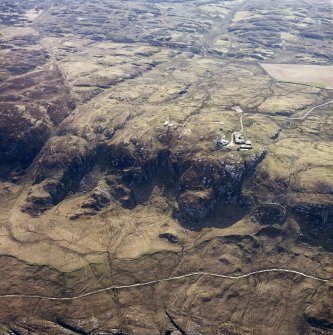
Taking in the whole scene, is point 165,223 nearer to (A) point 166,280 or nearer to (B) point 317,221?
(A) point 166,280

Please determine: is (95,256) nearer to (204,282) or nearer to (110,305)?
(110,305)

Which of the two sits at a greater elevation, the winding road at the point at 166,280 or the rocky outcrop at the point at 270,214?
the rocky outcrop at the point at 270,214

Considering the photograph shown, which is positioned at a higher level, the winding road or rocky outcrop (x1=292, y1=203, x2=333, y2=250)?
rocky outcrop (x1=292, y1=203, x2=333, y2=250)

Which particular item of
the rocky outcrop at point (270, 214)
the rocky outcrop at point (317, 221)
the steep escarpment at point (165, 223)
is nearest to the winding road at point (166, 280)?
the steep escarpment at point (165, 223)

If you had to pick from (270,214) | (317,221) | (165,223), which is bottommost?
(165,223)

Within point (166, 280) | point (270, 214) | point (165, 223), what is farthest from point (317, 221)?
point (166, 280)

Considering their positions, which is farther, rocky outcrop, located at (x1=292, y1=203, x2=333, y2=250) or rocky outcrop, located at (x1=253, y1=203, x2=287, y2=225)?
rocky outcrop, located at (x1=253, y1=203, x2=287, y2=225)

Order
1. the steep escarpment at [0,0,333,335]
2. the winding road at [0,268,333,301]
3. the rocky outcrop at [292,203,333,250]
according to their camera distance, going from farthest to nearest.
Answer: the rocky outcrop at [292,203,333,250], the winding road at [0,268,333,301], the steep escarpment at [0,0,333,335]

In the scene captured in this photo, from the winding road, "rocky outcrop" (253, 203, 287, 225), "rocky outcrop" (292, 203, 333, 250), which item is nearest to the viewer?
the winding road

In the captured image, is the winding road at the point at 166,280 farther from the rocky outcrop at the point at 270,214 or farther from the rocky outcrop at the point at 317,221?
the rocky outcrop at the point at 270,214

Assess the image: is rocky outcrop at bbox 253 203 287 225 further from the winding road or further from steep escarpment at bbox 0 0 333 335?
the winding road

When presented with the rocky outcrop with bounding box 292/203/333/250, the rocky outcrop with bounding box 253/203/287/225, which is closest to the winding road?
the rocky outcrop with bounding box 292/203/333/250

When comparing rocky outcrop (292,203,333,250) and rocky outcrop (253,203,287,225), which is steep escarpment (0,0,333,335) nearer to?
rocky outcrop (253,203,287,225)

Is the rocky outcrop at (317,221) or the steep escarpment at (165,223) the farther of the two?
the rocky outcrop at (317,221)
